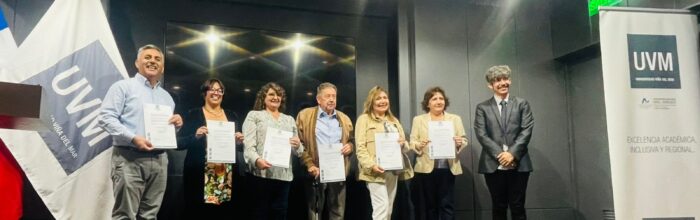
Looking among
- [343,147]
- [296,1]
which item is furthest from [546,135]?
[296,1]

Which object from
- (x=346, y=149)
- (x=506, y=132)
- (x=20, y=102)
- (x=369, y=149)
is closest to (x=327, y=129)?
(x=346, y=149)

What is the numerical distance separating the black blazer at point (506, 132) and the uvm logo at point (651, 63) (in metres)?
0.88

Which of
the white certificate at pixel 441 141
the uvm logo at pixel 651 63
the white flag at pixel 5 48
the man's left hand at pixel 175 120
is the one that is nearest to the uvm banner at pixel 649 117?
the uvm logo at pixel 651 63

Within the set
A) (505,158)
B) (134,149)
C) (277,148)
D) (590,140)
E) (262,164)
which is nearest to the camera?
(134,149)

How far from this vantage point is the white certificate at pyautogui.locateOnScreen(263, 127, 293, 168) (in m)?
3.61

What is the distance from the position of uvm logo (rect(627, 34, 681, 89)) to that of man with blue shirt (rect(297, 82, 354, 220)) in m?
2.08

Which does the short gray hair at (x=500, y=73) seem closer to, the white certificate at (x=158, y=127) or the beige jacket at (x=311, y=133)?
the beige jacket at (x=311, y=133)

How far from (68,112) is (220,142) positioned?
104 centimetres

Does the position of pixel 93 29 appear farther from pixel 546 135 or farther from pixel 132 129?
pixel 546 135

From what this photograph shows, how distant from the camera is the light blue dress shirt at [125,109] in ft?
10.3

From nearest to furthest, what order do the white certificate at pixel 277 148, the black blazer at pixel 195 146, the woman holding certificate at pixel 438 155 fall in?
the white certificate at pixel 277 148 → the black blazer at pixel 195 146 → the woman holding certificate at pixel 438 155

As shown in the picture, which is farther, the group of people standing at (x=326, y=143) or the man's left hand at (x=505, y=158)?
the man's left hand at (x=505, y=158)

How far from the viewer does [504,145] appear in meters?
3.93

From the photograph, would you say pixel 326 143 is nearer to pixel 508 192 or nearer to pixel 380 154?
pixel 380 154
